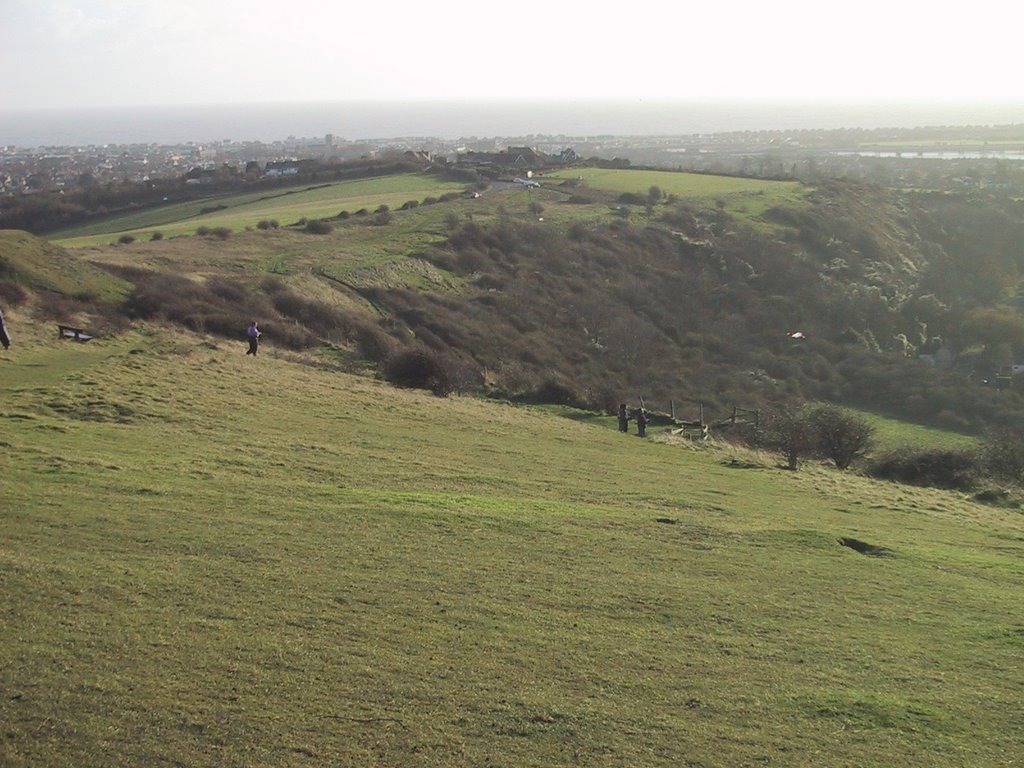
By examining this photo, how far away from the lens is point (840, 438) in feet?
93.9

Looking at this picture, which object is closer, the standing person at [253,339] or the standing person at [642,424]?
the standing person at [642,424]

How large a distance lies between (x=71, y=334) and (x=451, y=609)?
19.8 metres

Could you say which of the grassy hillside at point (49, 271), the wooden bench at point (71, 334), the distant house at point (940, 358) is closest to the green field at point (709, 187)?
the distant house at point (940, 358)

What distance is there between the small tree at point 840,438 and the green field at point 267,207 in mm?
38627

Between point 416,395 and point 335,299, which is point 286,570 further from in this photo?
point 335,299

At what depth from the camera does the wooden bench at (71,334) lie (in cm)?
2603

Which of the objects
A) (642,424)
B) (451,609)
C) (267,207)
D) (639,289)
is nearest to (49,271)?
(642,424)

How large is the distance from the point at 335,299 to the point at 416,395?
15.1 m

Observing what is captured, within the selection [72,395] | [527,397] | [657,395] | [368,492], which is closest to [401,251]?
[657,395]

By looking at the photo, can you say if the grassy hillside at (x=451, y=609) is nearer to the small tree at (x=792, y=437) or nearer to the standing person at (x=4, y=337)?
the standing person at (x=4, y=337)

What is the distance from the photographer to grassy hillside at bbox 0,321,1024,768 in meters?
8.21

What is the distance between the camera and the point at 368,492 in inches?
628

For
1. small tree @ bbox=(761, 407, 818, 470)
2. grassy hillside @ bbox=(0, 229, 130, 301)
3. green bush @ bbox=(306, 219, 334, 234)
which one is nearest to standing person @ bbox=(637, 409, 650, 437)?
small tree @ bbox=(761, 407, 818, 470)

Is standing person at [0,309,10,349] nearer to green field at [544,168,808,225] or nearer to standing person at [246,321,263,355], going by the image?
standing person at [246,321,263,355]
